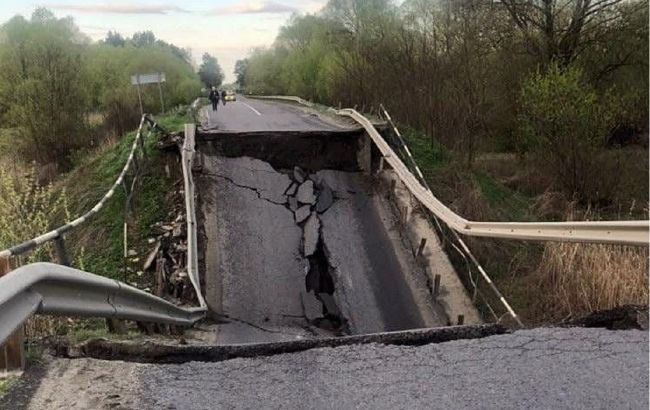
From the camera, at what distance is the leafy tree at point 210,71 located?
442 ft

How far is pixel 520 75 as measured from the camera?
22.6 m

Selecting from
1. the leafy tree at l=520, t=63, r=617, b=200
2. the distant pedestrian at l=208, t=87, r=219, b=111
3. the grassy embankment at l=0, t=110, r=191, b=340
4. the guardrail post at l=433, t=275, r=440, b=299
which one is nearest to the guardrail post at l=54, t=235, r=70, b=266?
the grassy embankment at l=0, t=110, r=191, b=340

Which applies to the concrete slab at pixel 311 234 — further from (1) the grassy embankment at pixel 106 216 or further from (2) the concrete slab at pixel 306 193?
(1) the grassy embankment at pixel 106 216

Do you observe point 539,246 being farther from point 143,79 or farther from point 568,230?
point 143,79

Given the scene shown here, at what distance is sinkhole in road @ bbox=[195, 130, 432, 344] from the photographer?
35.1 ft

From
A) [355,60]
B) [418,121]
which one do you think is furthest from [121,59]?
[418,121]

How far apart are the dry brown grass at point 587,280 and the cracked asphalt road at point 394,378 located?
162 cm

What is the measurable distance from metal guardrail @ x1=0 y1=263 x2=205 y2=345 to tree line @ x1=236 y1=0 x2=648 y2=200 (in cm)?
1605

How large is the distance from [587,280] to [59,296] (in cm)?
554

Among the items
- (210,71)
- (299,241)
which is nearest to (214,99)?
(299,241)

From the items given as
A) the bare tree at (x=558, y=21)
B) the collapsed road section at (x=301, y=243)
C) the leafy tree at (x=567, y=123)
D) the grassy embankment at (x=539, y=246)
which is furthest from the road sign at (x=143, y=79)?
the bare tree at (x=558, y=21)

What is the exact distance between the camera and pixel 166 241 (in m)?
11.0

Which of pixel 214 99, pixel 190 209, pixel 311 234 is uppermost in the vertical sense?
pixel 214 99

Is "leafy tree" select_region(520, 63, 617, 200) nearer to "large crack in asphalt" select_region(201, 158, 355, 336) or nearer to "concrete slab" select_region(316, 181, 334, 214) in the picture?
"large crack in asphalt" select_region(201, 158, 355, 336)
